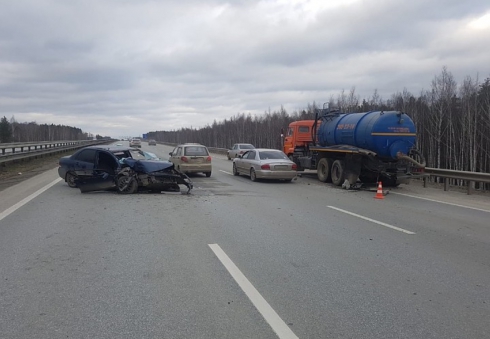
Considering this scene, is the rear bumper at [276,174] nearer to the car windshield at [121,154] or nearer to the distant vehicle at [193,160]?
the distant vehicle at [193,160]

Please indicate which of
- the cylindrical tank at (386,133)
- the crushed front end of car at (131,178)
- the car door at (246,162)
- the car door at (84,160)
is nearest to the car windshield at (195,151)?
the car door at (246,162)

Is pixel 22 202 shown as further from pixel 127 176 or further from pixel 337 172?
pixel 337 172

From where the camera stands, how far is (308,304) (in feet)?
15.0

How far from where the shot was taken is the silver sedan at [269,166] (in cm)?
1820

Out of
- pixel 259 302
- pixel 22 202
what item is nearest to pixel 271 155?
pixel 22 202

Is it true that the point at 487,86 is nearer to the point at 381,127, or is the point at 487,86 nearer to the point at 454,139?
the point at 454,139

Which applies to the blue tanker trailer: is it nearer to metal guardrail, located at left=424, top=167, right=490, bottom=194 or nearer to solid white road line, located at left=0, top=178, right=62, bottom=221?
metal guardrail, located at left=424, top=167, right=490, bottom=194

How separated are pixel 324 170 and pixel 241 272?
46.6 feet

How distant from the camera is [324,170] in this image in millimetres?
19344

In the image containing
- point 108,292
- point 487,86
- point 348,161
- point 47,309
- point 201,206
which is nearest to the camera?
point 47,309

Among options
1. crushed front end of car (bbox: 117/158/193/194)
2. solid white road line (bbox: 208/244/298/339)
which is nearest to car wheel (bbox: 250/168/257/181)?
crushed front end of car (bbox: 117/158/193/194)

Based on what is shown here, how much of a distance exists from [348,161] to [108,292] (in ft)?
44.8

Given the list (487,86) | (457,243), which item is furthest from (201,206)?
(487,86)

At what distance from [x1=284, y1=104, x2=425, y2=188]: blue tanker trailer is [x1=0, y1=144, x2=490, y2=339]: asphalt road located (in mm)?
5104
